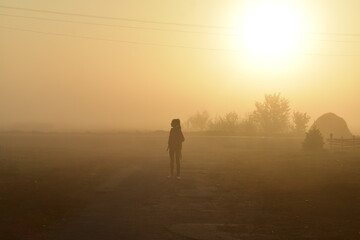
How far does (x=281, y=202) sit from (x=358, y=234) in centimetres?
483

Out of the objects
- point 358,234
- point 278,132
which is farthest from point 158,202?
point 278,132

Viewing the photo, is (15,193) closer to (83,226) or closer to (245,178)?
(83,226)

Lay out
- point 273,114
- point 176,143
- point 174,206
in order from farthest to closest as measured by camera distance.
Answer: point 273,114 → point 176,143 → point 174,206

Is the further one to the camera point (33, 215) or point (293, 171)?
point (293, 171)

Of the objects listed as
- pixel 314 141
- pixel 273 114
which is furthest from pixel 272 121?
pixel 314 141

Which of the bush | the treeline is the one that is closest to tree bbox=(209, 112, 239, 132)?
the treeline

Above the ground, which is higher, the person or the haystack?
the haystack

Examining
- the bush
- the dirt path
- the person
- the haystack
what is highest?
the haystack

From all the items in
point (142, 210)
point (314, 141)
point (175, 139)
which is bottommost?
point (142, 210)

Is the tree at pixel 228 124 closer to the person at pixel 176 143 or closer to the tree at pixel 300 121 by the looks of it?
the tree at pixel 300 121

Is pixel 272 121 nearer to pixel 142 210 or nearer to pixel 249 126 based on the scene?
pixel 249 126

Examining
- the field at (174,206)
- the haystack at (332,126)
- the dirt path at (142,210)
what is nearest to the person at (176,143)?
the field at (174,206)

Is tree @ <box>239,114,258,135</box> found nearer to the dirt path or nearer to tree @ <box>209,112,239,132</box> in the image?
tree @ <box>209,112,239,132</box>

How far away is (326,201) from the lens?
51.8 feet
